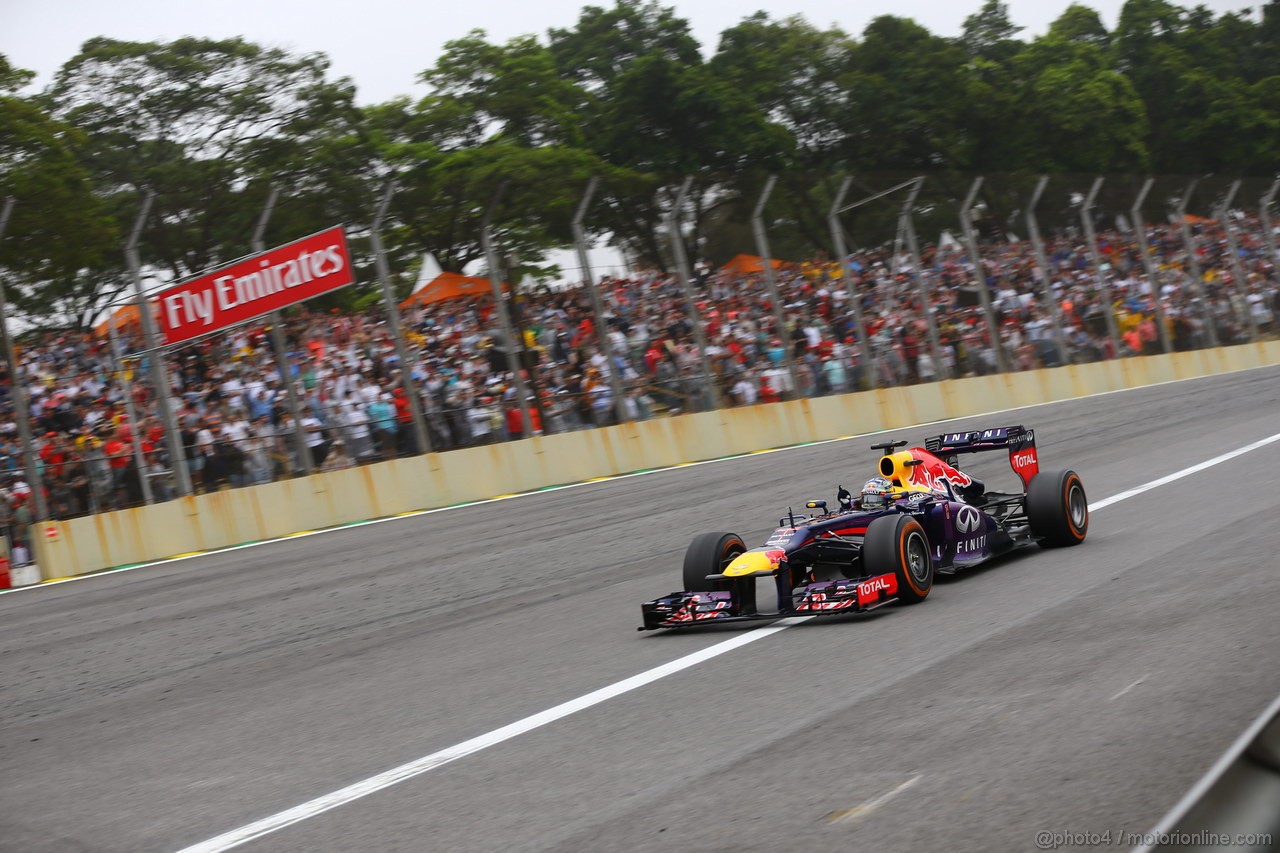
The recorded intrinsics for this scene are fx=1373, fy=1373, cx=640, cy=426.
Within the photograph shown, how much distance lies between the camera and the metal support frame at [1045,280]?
32906mm

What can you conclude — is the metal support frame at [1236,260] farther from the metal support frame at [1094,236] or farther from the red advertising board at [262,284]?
the red advertising board at [262,284]

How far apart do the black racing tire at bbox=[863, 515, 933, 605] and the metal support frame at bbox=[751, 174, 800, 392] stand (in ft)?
58.7

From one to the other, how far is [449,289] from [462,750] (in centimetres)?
1894

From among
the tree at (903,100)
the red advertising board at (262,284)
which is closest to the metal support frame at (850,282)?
the red advertising board at (262,284)

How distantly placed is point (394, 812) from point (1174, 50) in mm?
76259

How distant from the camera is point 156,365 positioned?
60.0ft

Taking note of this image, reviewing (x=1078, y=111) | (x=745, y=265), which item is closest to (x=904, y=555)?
(x=745, y=265)

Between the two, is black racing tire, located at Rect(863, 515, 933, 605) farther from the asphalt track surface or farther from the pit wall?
the pit wall

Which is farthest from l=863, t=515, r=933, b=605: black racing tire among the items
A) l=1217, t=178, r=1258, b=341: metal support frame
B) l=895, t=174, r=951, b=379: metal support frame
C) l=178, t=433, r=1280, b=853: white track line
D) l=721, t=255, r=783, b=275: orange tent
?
l=1217, t=178, r=1258, b=341: metal support frame

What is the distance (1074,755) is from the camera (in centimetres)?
436

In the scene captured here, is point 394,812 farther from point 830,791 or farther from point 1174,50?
point 1174,50

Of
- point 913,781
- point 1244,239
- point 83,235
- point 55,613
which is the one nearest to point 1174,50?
point 1244,239

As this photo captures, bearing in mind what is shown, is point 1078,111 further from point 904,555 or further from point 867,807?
point 867,807

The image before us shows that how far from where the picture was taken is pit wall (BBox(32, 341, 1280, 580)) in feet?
56.6
